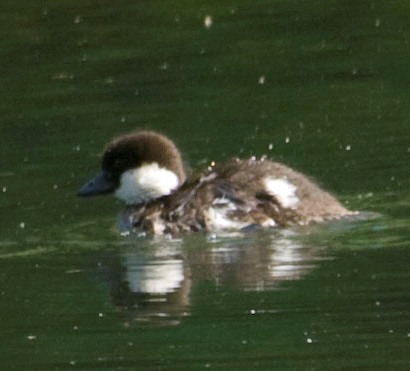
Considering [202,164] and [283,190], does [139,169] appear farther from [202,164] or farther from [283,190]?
[283,190]

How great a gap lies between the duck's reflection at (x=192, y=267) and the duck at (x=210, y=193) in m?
0.14

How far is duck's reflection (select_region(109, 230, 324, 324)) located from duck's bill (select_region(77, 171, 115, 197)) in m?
0.62

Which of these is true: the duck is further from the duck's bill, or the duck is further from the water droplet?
the water droplet

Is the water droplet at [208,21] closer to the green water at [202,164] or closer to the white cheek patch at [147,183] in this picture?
the green water at [202,164]

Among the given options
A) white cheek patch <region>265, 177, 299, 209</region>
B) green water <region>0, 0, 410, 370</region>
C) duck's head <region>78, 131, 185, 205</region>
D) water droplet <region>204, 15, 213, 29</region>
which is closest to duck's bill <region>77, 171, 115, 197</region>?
duck's head <region>78, 131, 185, 205</region>

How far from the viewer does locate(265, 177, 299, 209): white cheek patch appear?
10.4 metres

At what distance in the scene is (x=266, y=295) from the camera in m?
8.73

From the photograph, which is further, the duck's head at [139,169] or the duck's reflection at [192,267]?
the duck's head at [139,169]

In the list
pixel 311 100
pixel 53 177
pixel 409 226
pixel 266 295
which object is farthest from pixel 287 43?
pixel 266 295

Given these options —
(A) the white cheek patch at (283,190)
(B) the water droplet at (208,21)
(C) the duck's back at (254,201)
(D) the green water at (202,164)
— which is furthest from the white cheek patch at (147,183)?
(B) the water droplet at (208,21)

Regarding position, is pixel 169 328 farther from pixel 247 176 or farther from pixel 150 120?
pixel 150 120

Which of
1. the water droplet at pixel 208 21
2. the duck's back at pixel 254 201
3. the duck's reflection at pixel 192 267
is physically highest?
the water droplet at pixel 208 21

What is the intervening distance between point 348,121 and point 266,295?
3673 mm

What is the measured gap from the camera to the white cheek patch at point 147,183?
10844mm
